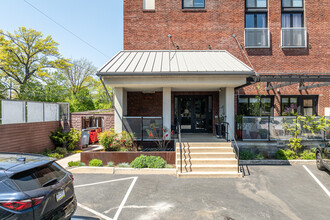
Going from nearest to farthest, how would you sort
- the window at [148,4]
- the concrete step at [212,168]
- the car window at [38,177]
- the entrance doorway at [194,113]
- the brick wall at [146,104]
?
the car window at [38,177]
the concrete step at [212,168]
the brick wall at [146,104]
the entrance doorway at [194,113]
the window at [148,4]

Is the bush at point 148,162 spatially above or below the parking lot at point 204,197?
above

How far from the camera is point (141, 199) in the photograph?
497cm

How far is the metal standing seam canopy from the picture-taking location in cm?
778

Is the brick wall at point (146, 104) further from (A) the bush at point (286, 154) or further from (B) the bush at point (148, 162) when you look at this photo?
(A) the bush at point (286, 154)

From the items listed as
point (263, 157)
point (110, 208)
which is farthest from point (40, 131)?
point (263, 157)

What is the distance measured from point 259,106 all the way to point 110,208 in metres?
10.4

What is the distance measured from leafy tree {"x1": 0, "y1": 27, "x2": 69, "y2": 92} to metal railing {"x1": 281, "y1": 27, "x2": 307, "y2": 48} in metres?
30.2

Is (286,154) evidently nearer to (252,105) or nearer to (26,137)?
(252,105)

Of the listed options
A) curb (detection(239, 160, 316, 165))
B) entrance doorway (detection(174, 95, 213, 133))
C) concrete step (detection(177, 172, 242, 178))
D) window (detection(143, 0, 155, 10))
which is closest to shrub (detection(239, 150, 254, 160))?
curb (detection(239, 160, 316, 165))

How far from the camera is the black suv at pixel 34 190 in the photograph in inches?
97.6

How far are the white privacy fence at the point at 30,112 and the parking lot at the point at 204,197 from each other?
4885mm

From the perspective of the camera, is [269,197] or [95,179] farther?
[95,179]

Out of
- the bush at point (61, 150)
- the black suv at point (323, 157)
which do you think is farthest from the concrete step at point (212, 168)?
the bush at point (61, 150)

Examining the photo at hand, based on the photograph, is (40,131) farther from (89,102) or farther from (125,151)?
(89,102)
